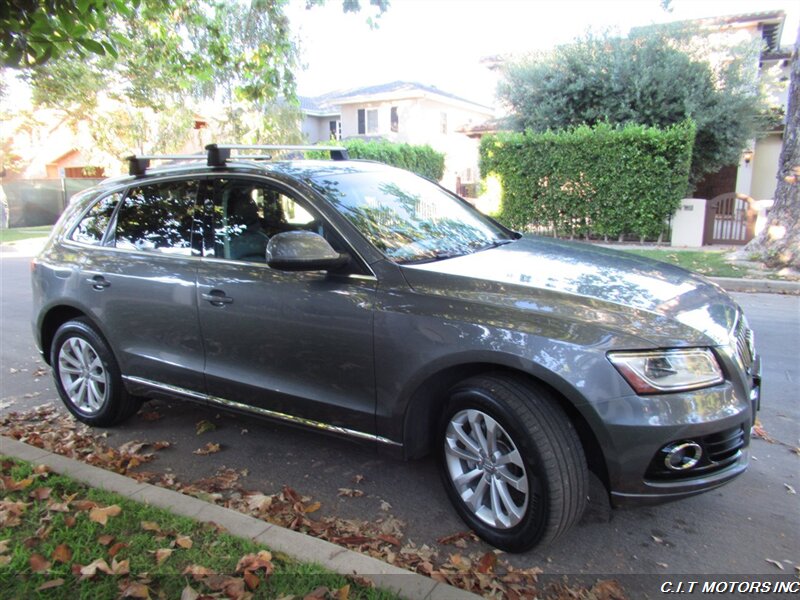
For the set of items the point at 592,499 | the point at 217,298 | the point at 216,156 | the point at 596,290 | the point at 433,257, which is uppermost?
the point at 216,156

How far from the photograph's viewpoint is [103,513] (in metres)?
3.10

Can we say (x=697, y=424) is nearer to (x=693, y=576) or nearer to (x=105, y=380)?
(x=693, y=576)

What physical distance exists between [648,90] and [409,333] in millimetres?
15639

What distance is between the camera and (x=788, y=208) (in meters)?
11.0

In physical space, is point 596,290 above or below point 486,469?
above

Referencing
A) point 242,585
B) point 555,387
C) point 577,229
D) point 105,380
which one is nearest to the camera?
point 242,585

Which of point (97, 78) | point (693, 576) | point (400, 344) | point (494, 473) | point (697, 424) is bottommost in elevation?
point (693, 576)

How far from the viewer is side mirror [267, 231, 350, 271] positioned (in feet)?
10.7

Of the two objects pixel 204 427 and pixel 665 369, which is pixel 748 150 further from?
pixel 204 427

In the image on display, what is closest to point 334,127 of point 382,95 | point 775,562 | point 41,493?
point 382,95

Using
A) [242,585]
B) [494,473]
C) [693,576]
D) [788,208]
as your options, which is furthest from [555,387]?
[788,208]

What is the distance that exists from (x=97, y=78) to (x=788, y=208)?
19.3 meters

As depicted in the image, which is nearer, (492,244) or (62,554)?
(62,554)

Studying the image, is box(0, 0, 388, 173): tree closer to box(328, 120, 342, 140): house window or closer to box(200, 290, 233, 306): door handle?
box(200, 290, 233, 306): door handle
